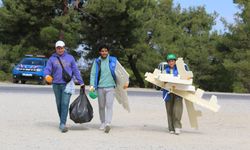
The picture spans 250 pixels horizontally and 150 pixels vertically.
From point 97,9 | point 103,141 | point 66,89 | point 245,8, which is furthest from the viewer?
point 245,8

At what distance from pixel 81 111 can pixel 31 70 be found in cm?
2217

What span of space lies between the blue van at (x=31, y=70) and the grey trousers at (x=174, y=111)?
71.6ft

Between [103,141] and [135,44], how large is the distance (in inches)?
1268

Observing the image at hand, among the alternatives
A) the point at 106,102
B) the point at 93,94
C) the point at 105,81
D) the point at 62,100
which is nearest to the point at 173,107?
the point at 106,102

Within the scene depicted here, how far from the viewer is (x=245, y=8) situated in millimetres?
44844

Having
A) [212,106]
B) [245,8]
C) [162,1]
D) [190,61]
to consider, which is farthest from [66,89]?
[162,1]

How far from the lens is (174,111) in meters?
11.6

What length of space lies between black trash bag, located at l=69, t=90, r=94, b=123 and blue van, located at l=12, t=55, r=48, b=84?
21.4 m

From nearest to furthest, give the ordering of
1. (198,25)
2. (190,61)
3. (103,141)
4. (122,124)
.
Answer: (103,141), (122,124), (190,61), (198,25)

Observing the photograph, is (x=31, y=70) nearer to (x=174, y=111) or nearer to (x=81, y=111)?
(x=81, y=111)

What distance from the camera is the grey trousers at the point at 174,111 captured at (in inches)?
456

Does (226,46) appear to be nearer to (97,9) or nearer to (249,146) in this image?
(97,9)

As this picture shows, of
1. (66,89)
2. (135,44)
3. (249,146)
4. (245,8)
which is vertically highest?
(245,8)

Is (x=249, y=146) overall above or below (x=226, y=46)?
below
